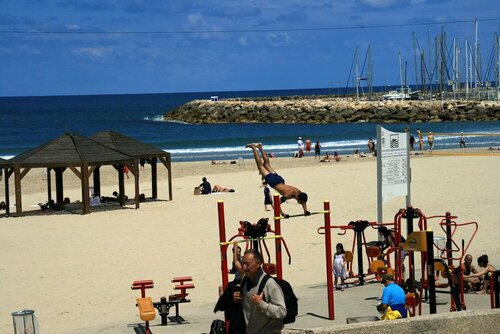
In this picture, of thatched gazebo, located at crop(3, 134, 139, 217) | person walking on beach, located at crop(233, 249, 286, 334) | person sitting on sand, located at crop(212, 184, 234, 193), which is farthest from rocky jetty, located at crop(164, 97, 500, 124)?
person walking on beach, located at crop(233, 249, 286, 334)

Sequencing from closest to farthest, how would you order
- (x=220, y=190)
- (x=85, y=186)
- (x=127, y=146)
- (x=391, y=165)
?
(x=391, y=165) < (x=85, y=186) < (x=127, y=146) < (x=220, y=190)

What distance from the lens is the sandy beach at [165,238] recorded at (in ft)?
43.6

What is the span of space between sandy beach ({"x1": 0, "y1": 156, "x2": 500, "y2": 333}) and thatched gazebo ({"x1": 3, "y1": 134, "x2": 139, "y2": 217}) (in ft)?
2.98

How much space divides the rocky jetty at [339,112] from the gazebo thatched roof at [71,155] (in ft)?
195

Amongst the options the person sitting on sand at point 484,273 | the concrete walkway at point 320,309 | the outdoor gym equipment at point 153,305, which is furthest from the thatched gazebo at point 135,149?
the person sitting on sand at point 484,273

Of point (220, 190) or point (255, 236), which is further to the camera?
point (220, 190)

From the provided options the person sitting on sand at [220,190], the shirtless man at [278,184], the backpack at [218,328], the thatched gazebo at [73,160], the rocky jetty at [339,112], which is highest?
the rocky jetty at [339,112]

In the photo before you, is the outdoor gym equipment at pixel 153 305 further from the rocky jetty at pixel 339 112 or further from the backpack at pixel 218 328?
the rocky jetty at pixel 339 112

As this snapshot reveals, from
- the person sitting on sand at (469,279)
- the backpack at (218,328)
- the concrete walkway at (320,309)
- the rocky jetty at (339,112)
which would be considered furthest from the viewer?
the rocky jetty at (339,112)

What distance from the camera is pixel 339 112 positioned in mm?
86000

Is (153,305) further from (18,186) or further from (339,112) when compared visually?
(339,112)

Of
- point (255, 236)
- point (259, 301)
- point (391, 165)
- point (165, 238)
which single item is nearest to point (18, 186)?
point (165, 238)

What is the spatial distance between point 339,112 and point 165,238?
224 ft

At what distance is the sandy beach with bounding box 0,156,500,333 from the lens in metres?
13.3
